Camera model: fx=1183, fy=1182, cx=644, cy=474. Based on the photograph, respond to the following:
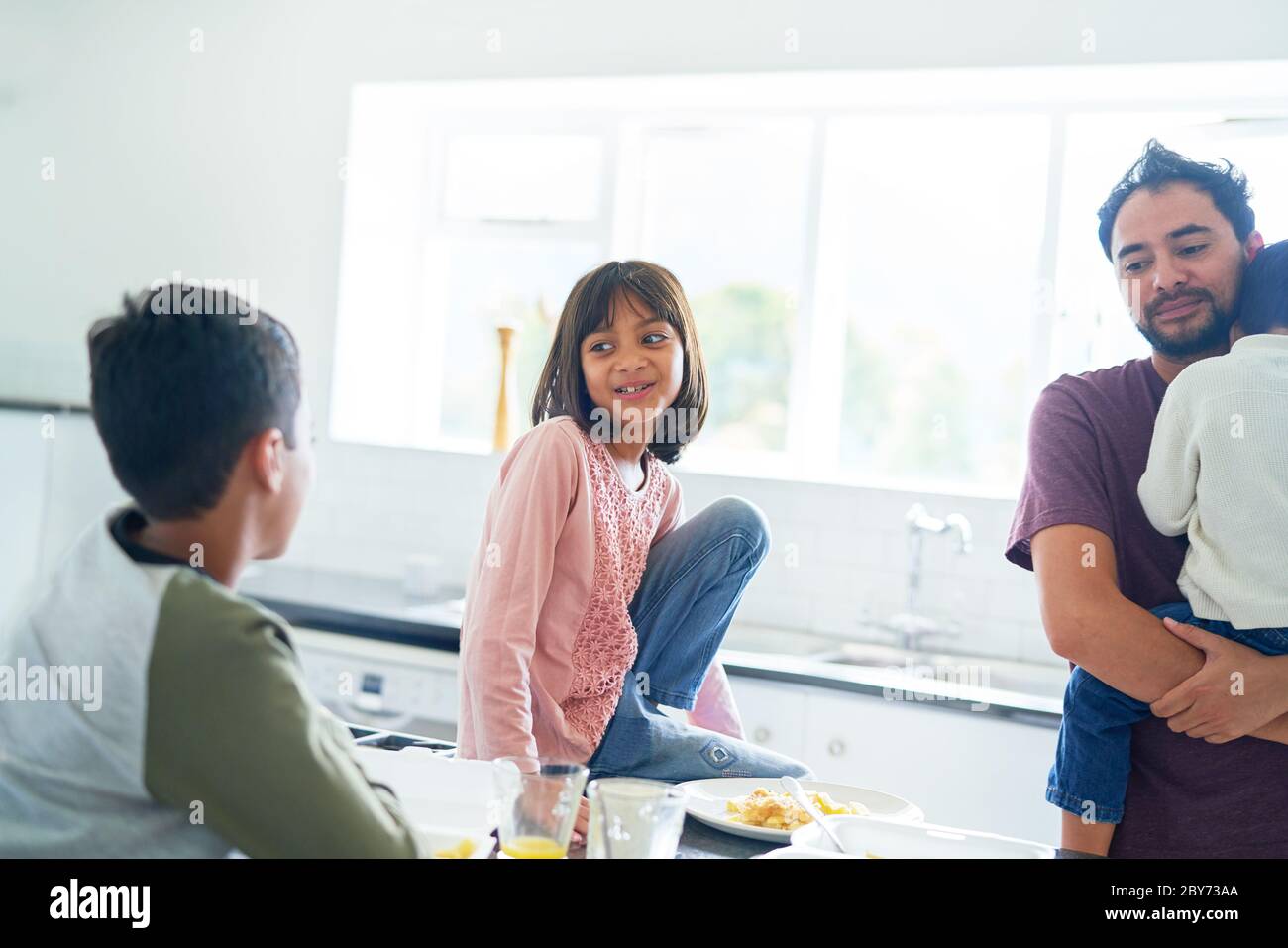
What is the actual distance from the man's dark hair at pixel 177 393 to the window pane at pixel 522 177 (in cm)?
270

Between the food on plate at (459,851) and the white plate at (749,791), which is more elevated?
the food on plate at (459,851)

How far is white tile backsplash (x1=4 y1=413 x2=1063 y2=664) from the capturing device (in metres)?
2.94

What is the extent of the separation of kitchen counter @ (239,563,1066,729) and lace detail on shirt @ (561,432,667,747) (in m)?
0.87

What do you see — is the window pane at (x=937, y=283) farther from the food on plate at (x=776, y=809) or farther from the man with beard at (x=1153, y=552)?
the food on plate at (x=776, y=809)

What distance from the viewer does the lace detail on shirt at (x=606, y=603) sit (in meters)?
1.54

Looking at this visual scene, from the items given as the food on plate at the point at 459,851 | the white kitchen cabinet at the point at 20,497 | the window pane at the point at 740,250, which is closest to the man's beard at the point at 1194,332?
the food on plate at the point at 459,851

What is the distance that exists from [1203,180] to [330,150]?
2700 millimetres

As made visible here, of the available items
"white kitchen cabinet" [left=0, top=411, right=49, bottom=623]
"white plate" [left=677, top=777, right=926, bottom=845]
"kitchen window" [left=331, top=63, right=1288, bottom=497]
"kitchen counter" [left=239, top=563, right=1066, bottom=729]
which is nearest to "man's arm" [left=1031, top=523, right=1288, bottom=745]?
"white plate" [left=677, top=777, right=926, bottom=845]

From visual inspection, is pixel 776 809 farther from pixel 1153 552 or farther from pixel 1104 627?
pixel 1153 552

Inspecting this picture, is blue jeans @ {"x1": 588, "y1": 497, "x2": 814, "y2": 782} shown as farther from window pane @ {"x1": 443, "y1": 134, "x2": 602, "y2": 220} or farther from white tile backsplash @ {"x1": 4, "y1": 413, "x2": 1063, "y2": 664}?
window pane @ {"x1": 443, "y1": 134, "x2": 602, "y2": 220}

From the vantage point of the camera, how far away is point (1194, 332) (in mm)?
1568

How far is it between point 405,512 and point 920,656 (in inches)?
62.4

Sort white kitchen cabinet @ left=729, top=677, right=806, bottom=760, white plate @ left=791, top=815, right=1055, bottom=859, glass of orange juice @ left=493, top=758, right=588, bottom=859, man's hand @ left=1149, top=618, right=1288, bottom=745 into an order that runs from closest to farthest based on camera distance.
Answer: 1. glass of orange juice @ left=493, top=758, right=588, bottom=859
2. white plate @ left=791, top=815, right=1055, bottom=859
3. man's hand @ left=1149, top=618, right=1288, bottom=745
4. white kitchen cabinet @ left=729, top=677, right=806, bottom=760
